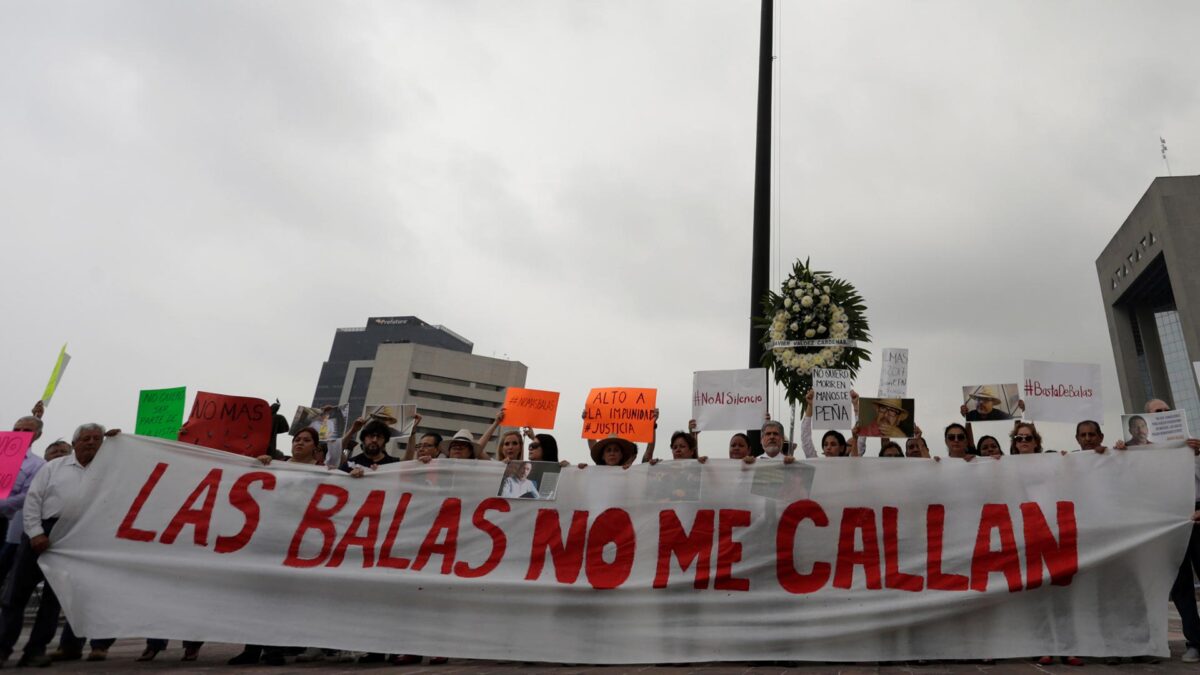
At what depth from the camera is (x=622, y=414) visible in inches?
292

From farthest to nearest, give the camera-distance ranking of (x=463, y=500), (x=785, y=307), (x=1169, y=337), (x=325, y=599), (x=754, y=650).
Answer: (x=1169, y=337)
(x=785, y=307)
(x=463, y=500)
(x=325, y=599)
(x=754, y=650)

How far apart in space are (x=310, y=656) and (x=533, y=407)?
3130mm

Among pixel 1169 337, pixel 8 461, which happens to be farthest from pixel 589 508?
pixel 1169 337

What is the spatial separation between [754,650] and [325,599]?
3094 millimetres

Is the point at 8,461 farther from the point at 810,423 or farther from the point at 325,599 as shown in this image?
the point at 810,423

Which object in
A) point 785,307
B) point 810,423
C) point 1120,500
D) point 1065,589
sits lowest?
point 1065,589

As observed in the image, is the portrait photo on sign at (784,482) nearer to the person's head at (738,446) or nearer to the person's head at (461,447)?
the person's head at (738,446)

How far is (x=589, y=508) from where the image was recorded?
5.74m

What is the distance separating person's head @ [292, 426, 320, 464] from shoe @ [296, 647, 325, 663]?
1.52 metres

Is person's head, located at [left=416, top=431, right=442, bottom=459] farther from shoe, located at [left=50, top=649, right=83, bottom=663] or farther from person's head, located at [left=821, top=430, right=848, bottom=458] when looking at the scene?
person's head, located at [left=821, top=430, right=848, bottom=458]

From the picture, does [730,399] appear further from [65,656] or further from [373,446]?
[65,656]

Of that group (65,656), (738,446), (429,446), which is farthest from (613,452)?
(65,656)

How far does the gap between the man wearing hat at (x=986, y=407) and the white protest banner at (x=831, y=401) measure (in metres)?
1.01

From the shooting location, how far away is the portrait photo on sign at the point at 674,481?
571 cm
